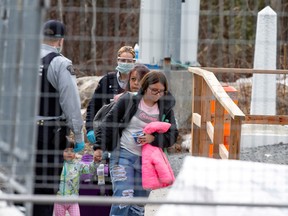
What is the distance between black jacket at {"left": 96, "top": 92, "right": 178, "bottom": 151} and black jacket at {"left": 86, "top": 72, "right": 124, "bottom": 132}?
0.39m

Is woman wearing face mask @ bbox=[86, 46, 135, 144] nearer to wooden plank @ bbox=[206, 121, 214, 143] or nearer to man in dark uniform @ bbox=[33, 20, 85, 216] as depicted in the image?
man in dark uniform @ bbox=[33, 20, 85, 216]

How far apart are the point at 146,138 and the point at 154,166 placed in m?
0.22

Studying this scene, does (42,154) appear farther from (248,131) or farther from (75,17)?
(248,131)

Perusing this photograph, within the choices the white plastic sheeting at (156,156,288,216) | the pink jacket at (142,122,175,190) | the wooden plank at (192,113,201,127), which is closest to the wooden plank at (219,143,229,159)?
the wooden plank at (192,113,201,127)

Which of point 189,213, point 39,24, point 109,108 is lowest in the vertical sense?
point 189,213

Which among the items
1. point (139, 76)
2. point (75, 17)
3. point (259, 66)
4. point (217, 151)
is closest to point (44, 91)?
point (139, 76)

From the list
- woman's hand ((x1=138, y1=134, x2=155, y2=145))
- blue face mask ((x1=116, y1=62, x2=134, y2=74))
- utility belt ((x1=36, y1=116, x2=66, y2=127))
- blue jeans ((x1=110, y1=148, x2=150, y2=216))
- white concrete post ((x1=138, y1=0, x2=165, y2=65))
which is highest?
white concrete post ((x1=138, y1=0, x2=165, y2=65))

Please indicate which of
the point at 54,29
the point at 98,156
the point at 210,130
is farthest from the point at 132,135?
the point at 210,130

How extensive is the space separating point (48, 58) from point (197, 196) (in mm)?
1663

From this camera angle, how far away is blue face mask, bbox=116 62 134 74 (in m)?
7.88

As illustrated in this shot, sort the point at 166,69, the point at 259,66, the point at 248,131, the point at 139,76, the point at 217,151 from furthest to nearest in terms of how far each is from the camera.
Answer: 1. the point at 259,66
2. the point at 248,131
3. the point at 217,151
4. the point at 166,69
5. the point at 139,76

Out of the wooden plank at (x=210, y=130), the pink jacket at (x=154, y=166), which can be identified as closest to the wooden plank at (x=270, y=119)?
the wooden plank at (x=210, y=130)

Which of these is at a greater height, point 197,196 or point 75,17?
point 75,17

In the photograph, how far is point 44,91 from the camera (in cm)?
715
